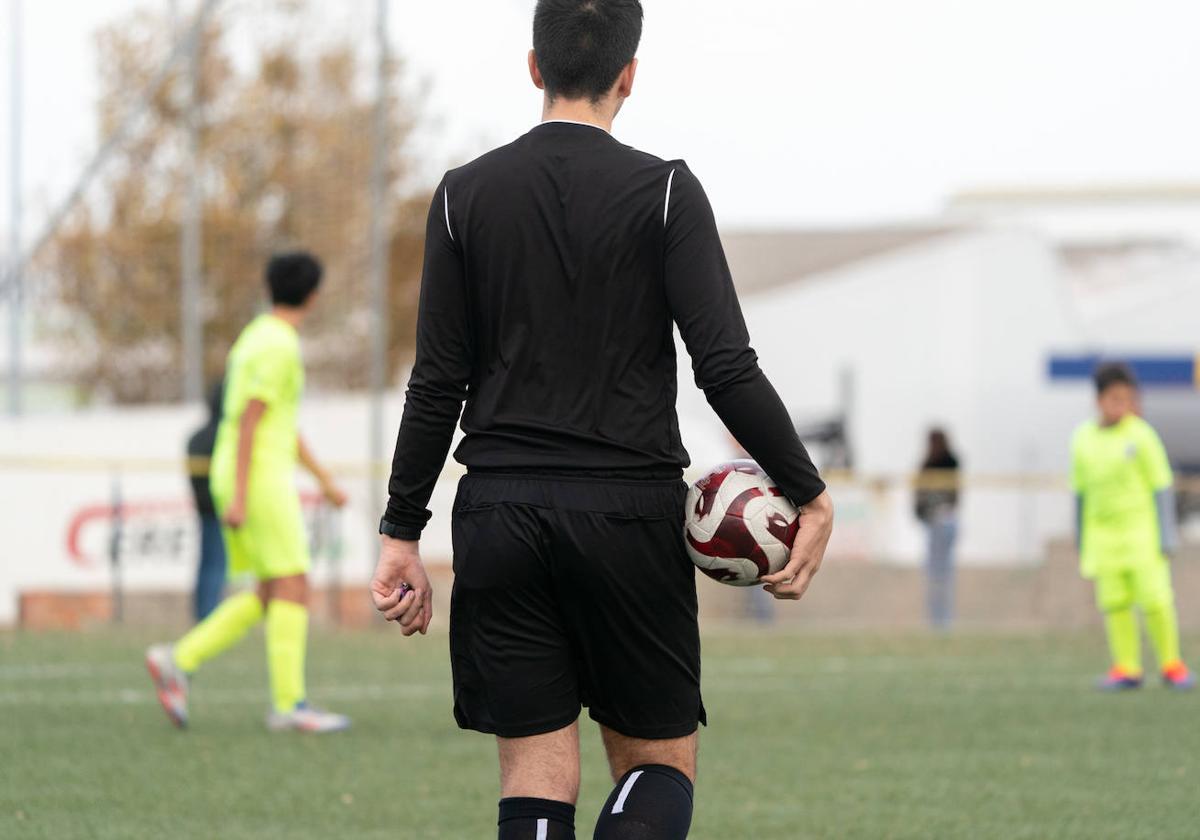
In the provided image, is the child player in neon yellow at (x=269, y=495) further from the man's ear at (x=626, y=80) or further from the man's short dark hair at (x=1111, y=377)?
the man's short dark hair at (x=1111, y=377)

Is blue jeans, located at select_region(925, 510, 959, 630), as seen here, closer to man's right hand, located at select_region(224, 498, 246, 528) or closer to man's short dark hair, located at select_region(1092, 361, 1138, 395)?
man's short dark hair, located at select_region(1092, 361, 1138, 395)

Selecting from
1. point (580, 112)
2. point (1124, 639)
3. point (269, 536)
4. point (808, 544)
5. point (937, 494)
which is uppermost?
point (580, 112)

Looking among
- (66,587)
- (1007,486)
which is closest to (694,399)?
(1007,486)

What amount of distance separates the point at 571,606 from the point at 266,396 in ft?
15.8

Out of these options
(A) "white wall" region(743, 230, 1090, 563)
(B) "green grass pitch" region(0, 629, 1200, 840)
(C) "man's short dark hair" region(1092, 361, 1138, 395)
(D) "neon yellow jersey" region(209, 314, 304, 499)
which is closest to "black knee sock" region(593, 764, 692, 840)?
(B) "green grass pitch" region(0, 629, 1200, 840)

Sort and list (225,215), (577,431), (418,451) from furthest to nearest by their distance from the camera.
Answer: (225,215) < (418,451) < (577,431)

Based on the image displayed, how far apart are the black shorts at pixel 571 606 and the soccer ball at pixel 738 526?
38 millimetres

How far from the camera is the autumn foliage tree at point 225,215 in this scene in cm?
2512

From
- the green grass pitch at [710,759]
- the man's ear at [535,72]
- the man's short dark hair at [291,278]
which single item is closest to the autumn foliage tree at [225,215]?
the green grass pitch at [710,759]

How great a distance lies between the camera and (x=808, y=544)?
3.75 m

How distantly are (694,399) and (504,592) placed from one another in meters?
29.2

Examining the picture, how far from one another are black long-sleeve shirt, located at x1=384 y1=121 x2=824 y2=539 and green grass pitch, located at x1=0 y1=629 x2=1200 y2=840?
2718 millimetres

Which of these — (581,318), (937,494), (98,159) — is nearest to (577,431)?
(581,318)

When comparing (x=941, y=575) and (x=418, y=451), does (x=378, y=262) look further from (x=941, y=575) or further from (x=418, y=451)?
(x=418, y=451)
